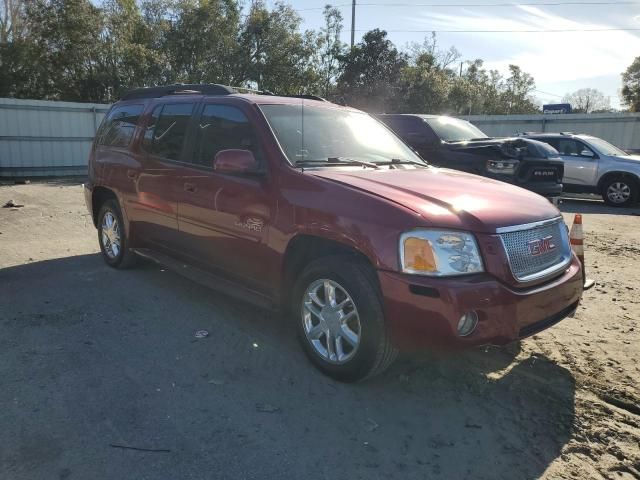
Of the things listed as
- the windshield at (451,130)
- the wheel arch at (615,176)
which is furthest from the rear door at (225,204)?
the wheel arch at (615,176)

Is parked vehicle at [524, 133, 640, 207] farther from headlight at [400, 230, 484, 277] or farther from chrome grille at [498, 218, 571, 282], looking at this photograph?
headlight at [400, 230, 484, 277]

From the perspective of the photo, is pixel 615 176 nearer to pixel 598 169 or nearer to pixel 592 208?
pixel 598 169

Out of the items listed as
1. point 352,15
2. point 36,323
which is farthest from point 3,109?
point 352,15

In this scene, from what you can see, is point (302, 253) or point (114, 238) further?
point (114, 238)

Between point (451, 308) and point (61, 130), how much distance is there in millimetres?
17237

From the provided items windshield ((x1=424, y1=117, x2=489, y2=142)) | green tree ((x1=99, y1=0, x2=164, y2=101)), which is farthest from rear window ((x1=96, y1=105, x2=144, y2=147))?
green tree ((x1=99, y1=0, x2=164, y2=101))

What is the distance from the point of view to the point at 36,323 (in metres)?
4.44

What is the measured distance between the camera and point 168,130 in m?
5.09

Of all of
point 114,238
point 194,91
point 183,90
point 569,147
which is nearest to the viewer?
point 194,91

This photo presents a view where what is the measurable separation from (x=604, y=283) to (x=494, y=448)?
3.79 metres

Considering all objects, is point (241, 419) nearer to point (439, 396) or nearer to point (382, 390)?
point (382, 390)

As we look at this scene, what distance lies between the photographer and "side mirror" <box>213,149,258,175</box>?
3.83 meters

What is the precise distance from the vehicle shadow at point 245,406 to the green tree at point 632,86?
48.2m

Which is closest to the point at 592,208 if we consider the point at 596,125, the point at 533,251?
the point at 596,125
